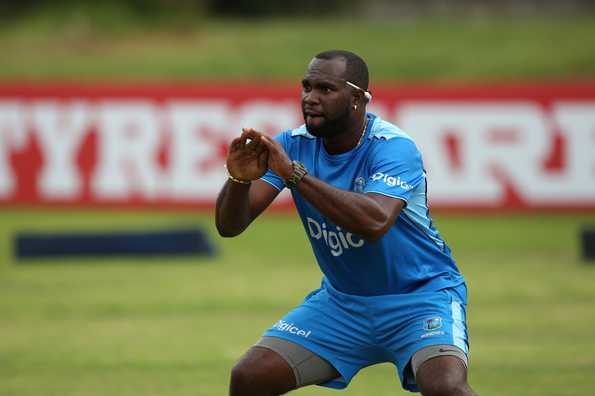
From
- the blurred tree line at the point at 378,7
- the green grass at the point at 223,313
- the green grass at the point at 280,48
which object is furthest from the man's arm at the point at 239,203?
the blurred tree line at the point at 378,7

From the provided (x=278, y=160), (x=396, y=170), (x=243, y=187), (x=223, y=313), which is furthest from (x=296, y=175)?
(x=223, y=313)

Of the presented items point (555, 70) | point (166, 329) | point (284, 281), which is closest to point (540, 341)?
point (166, 329)

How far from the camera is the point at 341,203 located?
670 centimetres

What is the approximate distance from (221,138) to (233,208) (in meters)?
16.3

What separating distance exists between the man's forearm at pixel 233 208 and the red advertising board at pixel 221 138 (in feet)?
51.4

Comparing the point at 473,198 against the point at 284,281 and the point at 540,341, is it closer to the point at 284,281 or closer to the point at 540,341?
the point at 284,281

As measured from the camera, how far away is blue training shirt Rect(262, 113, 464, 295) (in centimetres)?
729

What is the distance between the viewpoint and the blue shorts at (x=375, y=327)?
7.17 meters

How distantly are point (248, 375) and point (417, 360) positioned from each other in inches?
37.6

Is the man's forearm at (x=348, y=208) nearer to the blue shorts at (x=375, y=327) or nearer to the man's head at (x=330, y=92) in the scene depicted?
the man's head at (x=330, y=92)

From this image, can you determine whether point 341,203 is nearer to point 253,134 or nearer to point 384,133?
point 253,134

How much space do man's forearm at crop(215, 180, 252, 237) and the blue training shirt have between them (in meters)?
0.33

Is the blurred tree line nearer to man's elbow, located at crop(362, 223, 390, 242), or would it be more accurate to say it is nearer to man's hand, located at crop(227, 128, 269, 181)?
man's hand, located at crop(227, 128, 269, 181)

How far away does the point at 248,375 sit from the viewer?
A: 7113 millimetres
